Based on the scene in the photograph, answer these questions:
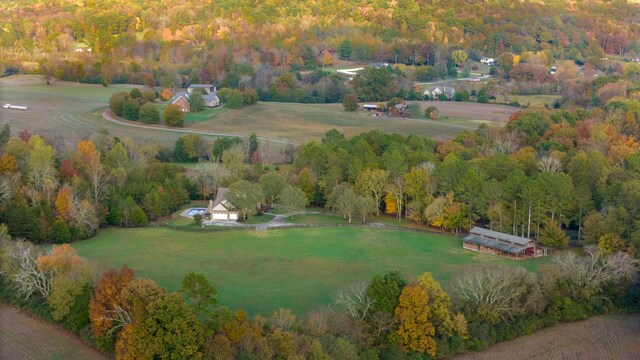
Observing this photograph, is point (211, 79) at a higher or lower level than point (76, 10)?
lower

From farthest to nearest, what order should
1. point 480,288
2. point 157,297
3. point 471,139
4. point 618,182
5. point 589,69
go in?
1. point 589,69
2. point 471,139
3. point 618,182
4. point 480,288
5. point 157,297

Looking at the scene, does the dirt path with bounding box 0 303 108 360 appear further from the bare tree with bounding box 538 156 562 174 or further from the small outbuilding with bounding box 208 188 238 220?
the bare tree with bounding box 538 156 562 174

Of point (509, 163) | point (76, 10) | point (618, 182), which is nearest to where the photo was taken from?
point (618, 182)

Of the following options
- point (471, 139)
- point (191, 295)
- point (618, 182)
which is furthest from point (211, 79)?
point (191, 295)

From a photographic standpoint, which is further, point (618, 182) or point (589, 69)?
point (589, 69)

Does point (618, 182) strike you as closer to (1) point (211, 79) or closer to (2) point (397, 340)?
(2) point (397, 340)
